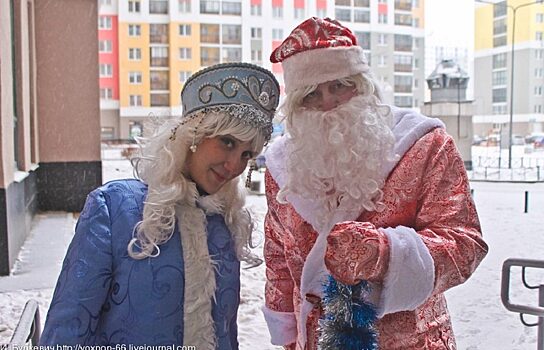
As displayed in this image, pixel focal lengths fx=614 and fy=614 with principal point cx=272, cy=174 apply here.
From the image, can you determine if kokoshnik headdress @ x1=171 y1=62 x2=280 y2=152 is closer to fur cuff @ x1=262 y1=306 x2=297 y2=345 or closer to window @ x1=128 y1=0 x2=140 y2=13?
fur cuff @ x1=262 y1=306 x2=297 y2=345

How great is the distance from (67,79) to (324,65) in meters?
6.88

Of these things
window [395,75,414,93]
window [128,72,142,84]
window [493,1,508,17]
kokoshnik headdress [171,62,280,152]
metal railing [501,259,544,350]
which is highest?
window [493,1,508,17]

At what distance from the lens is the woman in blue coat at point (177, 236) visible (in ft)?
3.35

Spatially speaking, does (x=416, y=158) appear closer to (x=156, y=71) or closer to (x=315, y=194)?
(x=315, y=194)

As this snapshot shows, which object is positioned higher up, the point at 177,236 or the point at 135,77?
the point at 135,77

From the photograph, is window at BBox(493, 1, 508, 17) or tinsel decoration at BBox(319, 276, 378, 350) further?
window at BBox(493, 1, 508, 17)

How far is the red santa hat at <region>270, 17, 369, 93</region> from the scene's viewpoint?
1207 millimetres

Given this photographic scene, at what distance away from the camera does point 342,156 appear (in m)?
1.21

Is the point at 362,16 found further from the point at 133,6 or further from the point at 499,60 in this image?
the point at 499,60

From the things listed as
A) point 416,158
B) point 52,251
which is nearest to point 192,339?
point 416,158

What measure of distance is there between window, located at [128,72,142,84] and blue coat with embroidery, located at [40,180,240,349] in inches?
387

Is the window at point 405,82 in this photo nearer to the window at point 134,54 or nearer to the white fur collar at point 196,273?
the window at point 134,54

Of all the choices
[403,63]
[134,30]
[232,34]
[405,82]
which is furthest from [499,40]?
[134,30]

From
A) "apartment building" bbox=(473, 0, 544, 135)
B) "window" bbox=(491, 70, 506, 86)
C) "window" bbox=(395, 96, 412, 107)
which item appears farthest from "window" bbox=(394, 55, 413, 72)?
"window" bbox=(491, 70, 506, 86)
